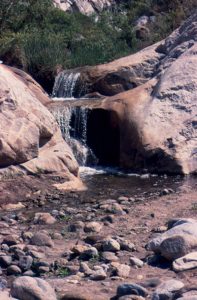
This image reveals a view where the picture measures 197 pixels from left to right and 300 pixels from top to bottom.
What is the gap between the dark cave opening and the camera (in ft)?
51.7

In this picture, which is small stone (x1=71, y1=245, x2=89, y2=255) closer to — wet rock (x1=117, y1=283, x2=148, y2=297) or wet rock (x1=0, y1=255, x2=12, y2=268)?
wet rock (x1=0, y1=255, x2=12, y2=268)

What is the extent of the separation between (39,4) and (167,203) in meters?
17.8

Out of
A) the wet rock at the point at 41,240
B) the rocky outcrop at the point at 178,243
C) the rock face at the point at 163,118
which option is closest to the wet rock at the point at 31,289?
the rocky outcrop at the point at 178,243

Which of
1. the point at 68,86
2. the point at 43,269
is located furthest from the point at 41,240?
the point at 68,86

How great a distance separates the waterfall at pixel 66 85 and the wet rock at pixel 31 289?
12942 mm

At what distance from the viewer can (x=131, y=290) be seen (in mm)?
6906

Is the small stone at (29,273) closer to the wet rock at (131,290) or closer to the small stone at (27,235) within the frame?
the wet rock at (131,290)

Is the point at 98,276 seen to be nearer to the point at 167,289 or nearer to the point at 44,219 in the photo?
the point at 167,289

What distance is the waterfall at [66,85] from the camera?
1969cm

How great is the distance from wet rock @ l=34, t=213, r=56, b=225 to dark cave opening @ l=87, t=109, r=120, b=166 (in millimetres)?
5116

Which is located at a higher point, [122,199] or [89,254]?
[89,254]

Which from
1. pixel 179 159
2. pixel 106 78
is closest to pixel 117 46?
pixel 106 78

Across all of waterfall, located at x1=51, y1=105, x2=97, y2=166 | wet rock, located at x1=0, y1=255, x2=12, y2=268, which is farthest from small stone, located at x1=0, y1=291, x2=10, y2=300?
waterfall, located at x1=51, y1=105, x2=97, y2=166

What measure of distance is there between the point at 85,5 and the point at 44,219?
29.7m
